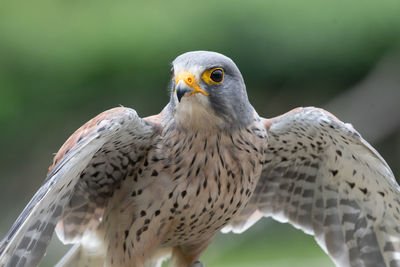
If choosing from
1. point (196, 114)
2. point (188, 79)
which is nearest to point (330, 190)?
point (196, 114)

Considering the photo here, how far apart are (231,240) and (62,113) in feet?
10.1

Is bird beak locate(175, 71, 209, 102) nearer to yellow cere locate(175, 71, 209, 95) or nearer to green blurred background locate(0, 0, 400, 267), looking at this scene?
yellow cere locate(175, 71, 209, 95)

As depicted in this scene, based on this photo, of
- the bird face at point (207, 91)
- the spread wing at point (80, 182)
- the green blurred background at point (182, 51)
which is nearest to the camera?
the spread wing at point (80, 182)

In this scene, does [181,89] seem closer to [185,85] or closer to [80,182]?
[185,85]

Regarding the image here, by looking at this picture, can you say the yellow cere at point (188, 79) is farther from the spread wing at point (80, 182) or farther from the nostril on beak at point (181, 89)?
the spread wing at point (80, 182)

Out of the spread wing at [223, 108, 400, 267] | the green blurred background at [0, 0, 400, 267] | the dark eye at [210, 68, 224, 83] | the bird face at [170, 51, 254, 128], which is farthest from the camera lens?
the green blurred background at [0, 0, 400, 267]

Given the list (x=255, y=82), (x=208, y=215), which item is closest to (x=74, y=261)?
(x=208, y=215)

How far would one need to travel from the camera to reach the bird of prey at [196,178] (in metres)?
4.42

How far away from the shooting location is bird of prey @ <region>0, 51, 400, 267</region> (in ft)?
14.5

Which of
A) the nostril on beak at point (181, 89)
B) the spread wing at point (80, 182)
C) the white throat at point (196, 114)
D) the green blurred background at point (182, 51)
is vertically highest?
the nostril on beak at point (181, 89)

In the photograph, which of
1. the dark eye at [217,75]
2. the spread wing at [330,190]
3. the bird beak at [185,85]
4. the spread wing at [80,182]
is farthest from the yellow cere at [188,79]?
the spread wing at [330,190]

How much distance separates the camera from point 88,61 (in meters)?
11.3

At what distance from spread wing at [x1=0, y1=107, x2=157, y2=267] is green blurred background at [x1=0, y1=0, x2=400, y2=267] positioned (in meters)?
5.53

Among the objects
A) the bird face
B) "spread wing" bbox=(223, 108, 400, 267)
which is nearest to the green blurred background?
"spread wing" bbox=(223, 108, 400, 267)
